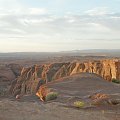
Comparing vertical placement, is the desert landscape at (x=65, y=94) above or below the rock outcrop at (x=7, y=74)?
above

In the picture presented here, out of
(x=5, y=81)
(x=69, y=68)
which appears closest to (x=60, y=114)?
(x=69, y=68)

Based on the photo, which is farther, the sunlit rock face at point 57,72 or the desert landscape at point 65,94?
the sunlit rock face at point 57,72

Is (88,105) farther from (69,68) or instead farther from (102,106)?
(69,68)

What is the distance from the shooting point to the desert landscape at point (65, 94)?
1606cm

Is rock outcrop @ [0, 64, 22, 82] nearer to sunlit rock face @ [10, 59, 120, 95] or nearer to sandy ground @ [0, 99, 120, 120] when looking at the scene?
sunlit rock face @ [10, 59, 120, 95]

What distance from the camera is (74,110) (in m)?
17.4

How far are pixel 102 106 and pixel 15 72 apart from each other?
219ft

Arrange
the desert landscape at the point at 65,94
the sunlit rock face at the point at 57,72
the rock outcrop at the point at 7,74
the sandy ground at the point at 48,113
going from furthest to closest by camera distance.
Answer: the rock outcrop at the point at 7,74 → the sunlit rock face at the point at 57,72 → the desert landscape at the point at 65,94 → the sandy ground at the point at 48,113

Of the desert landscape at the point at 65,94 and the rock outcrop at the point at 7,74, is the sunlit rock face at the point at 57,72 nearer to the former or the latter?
the desert landscape at the point at 65,94

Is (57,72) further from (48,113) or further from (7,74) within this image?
(48,113)

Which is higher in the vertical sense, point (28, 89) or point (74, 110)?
point (74, 110)

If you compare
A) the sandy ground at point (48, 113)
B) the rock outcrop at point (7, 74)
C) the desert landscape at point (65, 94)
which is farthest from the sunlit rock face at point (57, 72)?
the sandy ground at point (48, 113)

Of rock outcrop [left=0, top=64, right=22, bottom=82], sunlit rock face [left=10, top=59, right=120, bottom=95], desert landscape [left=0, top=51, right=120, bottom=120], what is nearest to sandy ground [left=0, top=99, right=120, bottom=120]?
desert landscape [left=0, top=51, right=120, bottom=120]

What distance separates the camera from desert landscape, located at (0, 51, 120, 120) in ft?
52.7
